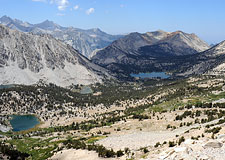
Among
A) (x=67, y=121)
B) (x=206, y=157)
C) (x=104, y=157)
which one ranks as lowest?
(x=67, y=121)

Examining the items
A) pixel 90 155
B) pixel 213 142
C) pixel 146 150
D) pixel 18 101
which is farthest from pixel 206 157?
pixel 18 101

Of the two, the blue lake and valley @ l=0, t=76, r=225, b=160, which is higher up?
valley @ l=0, t=76, r=225, b=160

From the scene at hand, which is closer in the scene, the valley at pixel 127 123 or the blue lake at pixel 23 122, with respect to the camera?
the valley at pixel 127 123

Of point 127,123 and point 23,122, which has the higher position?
point 127,123

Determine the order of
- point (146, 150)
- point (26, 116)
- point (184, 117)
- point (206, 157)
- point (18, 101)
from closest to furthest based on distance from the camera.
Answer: point (206, 157), point (146, 150), point (184, 117), point (26, 116), point (18, 101)

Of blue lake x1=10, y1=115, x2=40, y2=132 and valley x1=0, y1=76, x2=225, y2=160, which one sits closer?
valley x1=0, y1=76, x2=225, y2=160

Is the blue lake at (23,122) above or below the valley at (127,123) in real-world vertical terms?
below

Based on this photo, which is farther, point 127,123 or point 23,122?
point 23,122

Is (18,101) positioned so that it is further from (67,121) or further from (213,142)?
(213,142)
